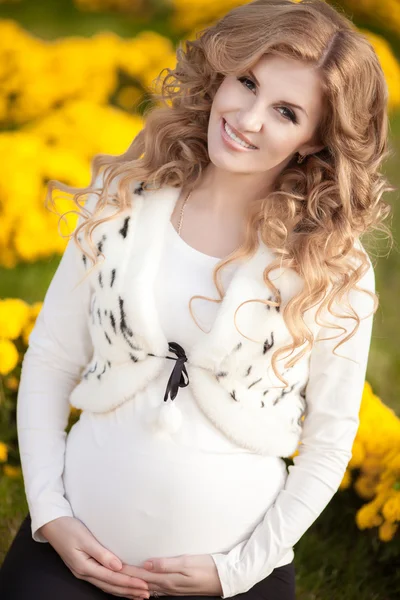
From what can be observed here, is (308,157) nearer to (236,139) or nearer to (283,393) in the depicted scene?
(236,139)

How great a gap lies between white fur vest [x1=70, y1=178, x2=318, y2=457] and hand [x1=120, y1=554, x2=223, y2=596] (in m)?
0.28

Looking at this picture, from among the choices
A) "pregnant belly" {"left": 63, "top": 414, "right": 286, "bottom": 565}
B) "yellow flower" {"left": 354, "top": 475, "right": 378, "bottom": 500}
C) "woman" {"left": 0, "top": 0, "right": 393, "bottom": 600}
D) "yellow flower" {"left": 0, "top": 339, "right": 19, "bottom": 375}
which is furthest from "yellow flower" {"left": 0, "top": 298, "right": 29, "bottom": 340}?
"yellow flower" {"left": 354, "top": 475, "right": 378, "bottom": 500}

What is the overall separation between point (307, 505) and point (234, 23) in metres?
1.13

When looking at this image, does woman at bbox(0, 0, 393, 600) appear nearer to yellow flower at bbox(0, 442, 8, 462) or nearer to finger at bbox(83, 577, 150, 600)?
finger at bbox(83, 577, 150, 600)

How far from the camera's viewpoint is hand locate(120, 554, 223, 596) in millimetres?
1761

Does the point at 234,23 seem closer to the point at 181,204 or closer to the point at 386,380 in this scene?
the point at 181,204

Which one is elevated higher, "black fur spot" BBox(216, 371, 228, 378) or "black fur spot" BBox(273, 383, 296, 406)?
"black fur spot" BBox(216, 371, 228, 378)

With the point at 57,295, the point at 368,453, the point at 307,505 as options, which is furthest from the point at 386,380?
the point at 57,295

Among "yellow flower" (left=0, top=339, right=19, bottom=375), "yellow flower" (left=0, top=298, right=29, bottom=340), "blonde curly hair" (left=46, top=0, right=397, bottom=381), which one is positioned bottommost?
"yellow flower" (left=0, top=339, right=19, bottom=375)

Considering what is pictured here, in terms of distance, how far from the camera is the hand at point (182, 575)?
69.3 inches

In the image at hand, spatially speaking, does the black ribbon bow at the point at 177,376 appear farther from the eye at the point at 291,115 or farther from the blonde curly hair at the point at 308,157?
the eye at the point at 291,115

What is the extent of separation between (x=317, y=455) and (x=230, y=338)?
379 millimetres

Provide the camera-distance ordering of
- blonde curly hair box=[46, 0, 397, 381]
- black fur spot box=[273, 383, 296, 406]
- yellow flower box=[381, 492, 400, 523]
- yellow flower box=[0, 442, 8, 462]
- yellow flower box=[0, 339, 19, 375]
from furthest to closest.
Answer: yellow flower box=[0, 339, 19, 375], yellow flower box=[0, 442, 8, 462], yellow flower box=[381, 492, 400, 523], black fur spot box=[273, 383, 296, 406], blonde curly hair box=[46, 0, 397, 381]

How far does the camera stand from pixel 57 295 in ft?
6.54
